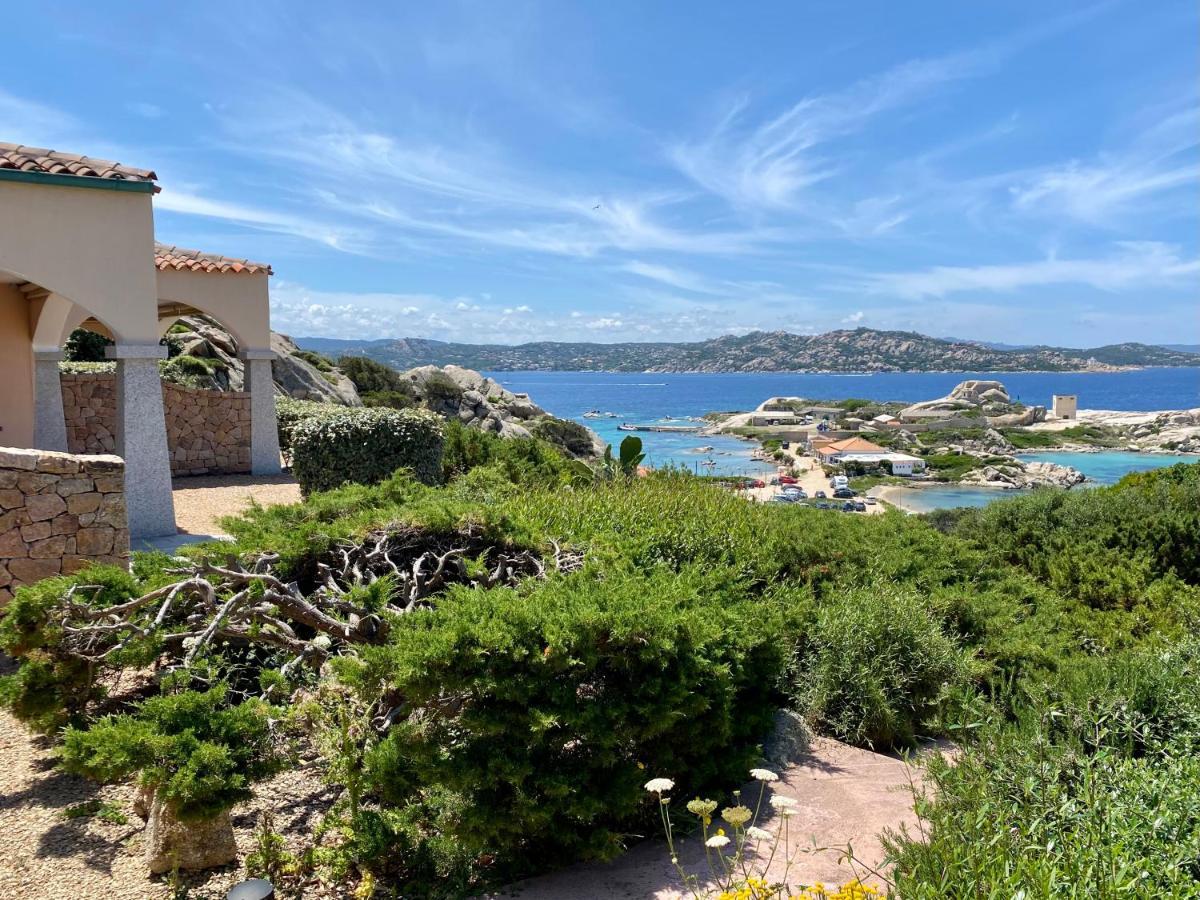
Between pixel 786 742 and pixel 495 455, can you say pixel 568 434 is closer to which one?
pixel 495 455

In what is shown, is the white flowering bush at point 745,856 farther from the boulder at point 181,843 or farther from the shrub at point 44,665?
the shrub at point 44,665

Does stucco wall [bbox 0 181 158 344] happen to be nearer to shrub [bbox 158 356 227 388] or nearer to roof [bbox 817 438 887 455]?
shrub [bbox 158 356 227 388]

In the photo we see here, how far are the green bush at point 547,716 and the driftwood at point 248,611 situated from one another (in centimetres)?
83

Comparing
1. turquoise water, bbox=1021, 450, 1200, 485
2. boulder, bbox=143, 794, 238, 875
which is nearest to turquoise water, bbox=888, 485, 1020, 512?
turquoise water, bbox=1021, 450, 1200, 485

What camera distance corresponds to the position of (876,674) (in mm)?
4930

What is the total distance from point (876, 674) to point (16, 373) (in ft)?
45.6

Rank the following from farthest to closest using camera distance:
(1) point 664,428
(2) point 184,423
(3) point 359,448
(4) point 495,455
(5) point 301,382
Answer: (1) point 664,428 < (5) point 301,382 < (2) point 184,423 < (4) point 495,455 < (3) point 359,448

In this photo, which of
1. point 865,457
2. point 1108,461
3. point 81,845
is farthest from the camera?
point 1108,461

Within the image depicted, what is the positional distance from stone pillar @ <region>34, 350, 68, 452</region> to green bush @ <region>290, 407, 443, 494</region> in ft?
13.8

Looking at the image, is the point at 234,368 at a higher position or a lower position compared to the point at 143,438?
higher

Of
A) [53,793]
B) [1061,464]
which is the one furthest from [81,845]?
[1061,464]

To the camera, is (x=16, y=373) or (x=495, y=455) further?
(x=495, y=455)

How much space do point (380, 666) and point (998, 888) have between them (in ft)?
8.18

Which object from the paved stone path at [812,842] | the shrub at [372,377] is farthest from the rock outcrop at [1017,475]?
the paved stone path at [812,842]
